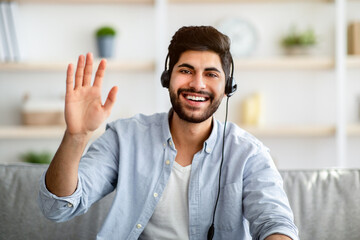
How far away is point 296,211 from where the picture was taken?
168cm

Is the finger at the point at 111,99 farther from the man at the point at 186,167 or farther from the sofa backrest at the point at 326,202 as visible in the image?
the sofa backrest at the point at 326,202

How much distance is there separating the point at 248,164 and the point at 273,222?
0.94 ft

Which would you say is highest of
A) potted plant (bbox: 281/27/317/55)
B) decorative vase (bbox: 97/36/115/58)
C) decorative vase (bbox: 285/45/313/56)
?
decorative vase (bbox: 97/36/115/58)

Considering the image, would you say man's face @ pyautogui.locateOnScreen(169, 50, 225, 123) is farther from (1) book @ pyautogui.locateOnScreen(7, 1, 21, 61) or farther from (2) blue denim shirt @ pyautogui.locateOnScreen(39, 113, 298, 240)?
(1) book @ pyautogui.locateOnScreen(7, 1, 21, 61)

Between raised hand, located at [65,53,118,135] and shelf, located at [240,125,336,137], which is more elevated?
raised hand, located at [65,53,118,135]

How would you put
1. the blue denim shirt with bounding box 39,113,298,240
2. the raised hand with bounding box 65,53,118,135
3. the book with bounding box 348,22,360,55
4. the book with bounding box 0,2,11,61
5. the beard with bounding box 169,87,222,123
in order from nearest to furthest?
the raised hand with bounding box 65,53,118,135, the blue denim shirt with bounding box 39,113,298,240, the beard with bounding box 169,87,222,123, the book with bounding box 0,2,11,61, the book with bounding box 348,22,360,55

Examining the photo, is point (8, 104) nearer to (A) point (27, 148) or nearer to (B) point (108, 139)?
(A) point (27, 148)

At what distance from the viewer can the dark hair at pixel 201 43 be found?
1616mm

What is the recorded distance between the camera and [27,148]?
3809mm

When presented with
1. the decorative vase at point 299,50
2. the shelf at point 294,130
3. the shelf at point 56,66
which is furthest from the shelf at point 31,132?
the decorative vase at point 299,50

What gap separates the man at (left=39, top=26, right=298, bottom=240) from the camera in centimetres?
154

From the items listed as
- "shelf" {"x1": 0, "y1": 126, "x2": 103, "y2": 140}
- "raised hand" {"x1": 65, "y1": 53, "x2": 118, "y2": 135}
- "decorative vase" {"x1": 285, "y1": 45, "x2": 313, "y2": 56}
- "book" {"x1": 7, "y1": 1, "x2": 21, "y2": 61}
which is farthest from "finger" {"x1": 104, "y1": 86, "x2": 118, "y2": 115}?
Answer: "decorative vase" {"x1": 285, "y1": 45, "x2": 313, "y2": 56}

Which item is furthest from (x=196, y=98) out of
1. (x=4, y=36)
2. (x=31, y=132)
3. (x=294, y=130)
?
(x=4, y=36)

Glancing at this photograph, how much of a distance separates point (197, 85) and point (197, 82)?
0.01 m
